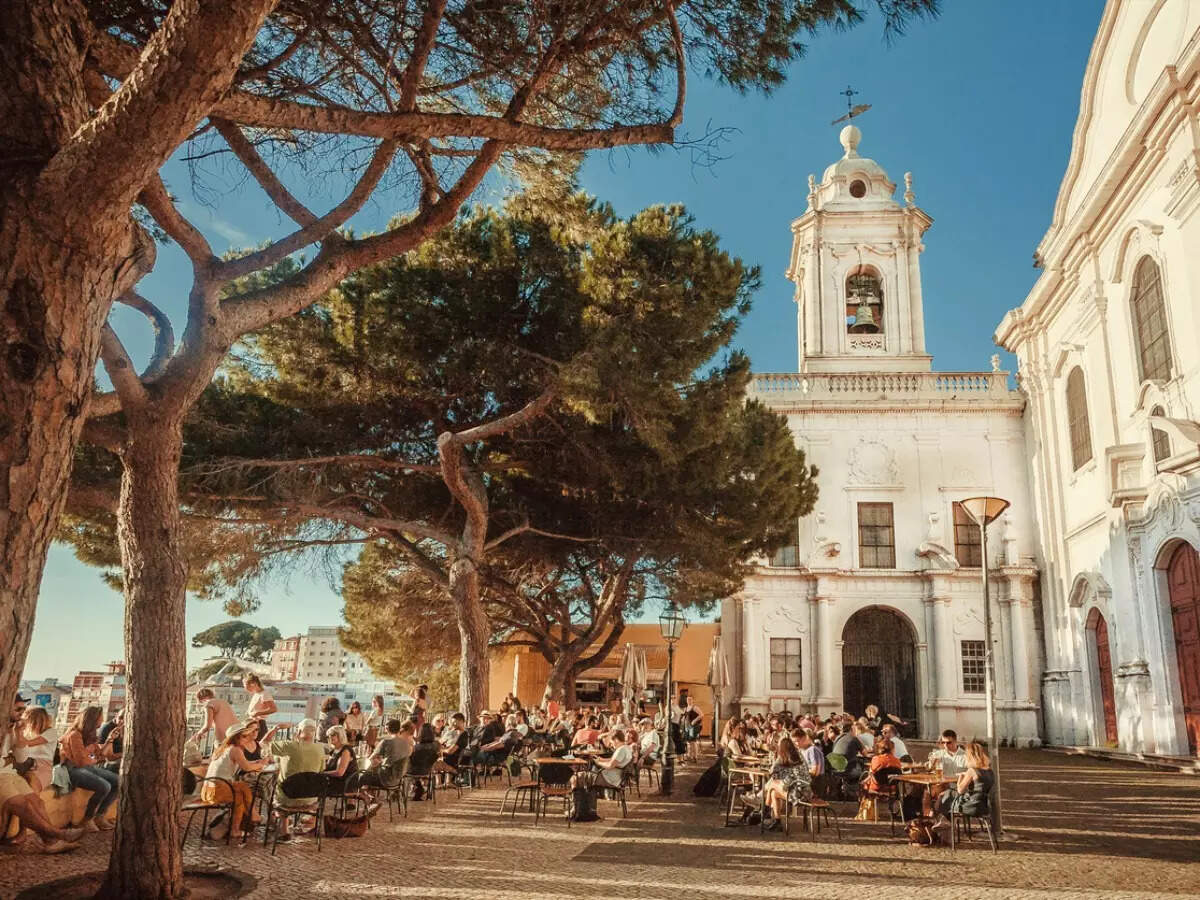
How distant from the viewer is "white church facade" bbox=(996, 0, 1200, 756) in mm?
14711

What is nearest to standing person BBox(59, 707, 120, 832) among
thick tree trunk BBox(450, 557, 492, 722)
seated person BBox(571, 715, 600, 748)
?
thick tree trunk BBox(450, 557, 492, 722)

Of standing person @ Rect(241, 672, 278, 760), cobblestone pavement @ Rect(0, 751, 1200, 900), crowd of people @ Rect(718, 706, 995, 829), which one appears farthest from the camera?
standing person @ Rect(241, 672, 278, 760)

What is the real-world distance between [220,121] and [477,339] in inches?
234

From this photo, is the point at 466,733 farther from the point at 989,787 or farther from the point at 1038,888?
the point at 1038,888

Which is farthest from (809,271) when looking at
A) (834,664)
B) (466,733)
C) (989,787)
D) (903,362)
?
(989,787)

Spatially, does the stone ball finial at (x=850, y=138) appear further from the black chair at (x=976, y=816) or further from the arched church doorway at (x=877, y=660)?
the black chair at (x=976, y=816)

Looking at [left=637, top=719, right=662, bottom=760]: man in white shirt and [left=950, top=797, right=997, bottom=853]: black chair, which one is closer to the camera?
[left=950, top=797, right=997, bottom=853]: black chair

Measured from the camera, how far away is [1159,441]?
1579 centimetres

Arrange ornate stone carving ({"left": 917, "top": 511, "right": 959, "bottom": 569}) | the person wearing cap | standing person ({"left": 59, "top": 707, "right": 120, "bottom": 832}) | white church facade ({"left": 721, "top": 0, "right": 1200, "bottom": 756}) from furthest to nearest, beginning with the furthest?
ornate stone carving ({"left": 917, "top": 511, "right": 959, "bottom": 569})
white church facade ({"left": 721, "top": 0, "right": 1200, "bottom": 756})
standing person ({"left": 59, "top": 707, "right": 120, "bottom": 832})
the person wearing cap

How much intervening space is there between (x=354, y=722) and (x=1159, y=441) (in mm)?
13958

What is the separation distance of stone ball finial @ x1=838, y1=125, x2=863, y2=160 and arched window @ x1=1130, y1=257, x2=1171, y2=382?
12798 millimetres

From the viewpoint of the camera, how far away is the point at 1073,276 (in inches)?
763

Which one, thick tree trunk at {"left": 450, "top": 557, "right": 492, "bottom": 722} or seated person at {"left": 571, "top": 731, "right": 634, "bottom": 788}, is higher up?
thick tree trunk at {"left": 450, "top": 557, "right": 492, "bottom": 722}

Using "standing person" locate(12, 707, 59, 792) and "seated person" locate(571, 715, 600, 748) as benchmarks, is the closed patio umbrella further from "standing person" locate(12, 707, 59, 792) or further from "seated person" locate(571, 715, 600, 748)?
"standing person" locate(12, 707, 59, 792)
